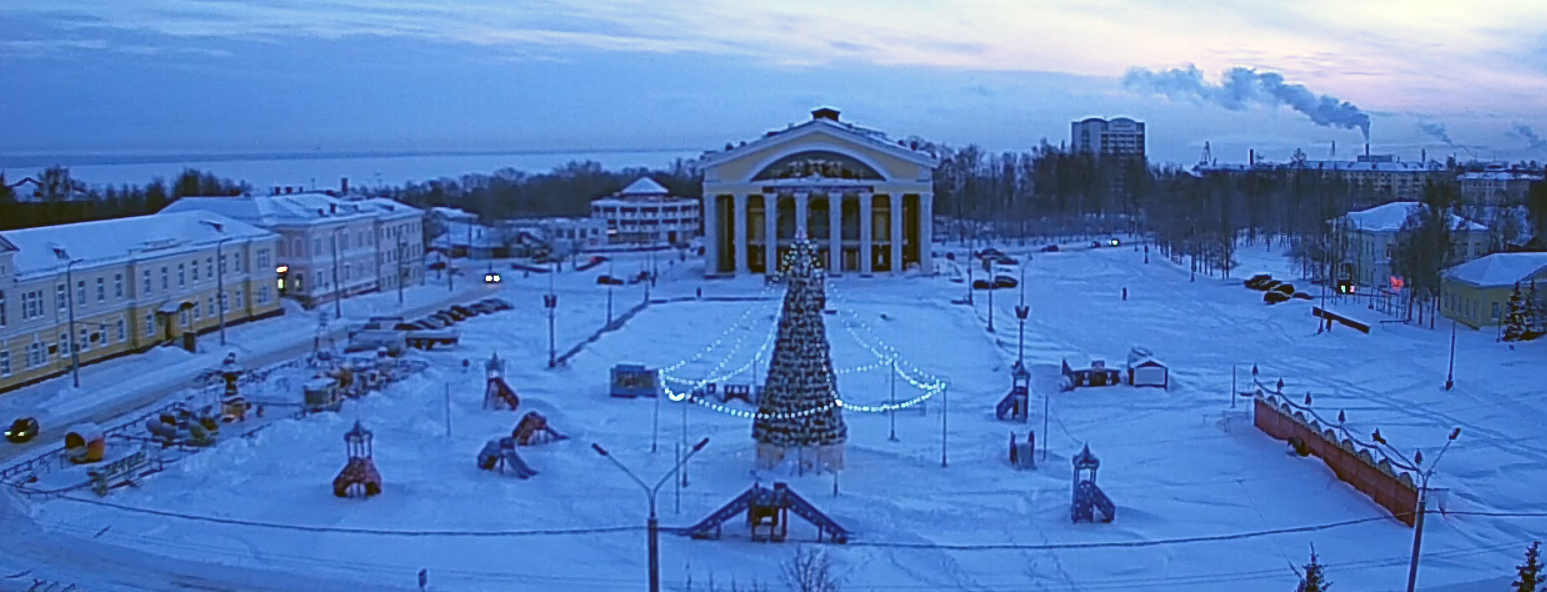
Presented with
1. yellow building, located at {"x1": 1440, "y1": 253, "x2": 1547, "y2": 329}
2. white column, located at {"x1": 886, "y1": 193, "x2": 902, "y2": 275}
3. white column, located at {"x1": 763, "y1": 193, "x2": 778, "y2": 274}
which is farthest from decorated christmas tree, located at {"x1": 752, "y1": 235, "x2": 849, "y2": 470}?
white column, located at {"x1": 886, "y1": 193, "x2": 902, "y2": 275}

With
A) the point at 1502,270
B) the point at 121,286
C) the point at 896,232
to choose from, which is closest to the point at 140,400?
the point at 121,286

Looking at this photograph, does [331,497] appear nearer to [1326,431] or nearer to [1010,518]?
[1010,518]

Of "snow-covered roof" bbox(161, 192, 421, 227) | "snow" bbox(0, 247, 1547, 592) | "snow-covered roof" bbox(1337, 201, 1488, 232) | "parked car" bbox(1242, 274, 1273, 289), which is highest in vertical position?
"snow-covered roof" bbox(161, 192, 421, 227)

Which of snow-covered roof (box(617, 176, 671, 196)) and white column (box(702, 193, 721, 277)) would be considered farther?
snow-covered roof (box(617, 176, 671, 196))

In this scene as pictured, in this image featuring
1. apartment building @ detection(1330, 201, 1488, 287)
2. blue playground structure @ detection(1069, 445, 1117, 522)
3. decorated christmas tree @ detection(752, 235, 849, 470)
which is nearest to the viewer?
blue playground structure @ detection(1069, 445, 1117, 522)

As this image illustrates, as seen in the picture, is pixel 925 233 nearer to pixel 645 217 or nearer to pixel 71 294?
pixel 645 217

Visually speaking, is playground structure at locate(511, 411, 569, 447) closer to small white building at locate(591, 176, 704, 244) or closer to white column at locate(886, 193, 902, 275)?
white column at locate(886, 193, 902, 275)

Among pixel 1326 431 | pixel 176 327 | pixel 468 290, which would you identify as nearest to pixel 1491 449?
pixel 1326 431

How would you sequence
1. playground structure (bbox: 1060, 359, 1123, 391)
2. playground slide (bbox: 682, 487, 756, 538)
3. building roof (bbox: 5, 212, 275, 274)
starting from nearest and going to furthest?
playground slide (bbox: 682, 487, 756, 538)
playground structure (bbox: 1060, 359, 1123, 391)
building roof (bbox: 5, 212, 275, 274)

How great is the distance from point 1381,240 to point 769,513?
38.0 metres

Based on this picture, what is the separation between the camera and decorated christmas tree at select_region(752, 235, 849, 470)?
20328 mm

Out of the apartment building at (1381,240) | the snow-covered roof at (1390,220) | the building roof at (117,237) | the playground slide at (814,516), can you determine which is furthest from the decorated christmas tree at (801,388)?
the snow-covered roof at (1390,220)

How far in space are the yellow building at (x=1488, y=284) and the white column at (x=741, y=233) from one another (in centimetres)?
2904

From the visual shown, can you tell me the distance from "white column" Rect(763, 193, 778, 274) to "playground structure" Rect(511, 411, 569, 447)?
34629 millimetres
